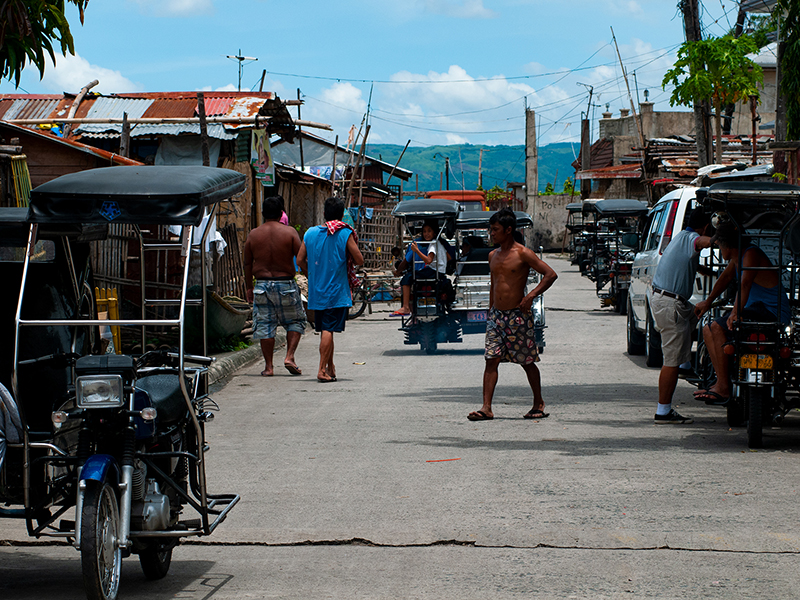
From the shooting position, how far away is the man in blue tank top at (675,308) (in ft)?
29.0

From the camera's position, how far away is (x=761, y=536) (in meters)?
5.30

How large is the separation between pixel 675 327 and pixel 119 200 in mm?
5778

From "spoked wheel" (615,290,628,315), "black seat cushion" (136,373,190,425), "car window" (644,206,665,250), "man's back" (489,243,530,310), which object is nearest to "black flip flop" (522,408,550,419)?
"man's back" (489,243,530,310)

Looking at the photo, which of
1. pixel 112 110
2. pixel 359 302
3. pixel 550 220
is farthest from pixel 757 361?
pixel 550 220

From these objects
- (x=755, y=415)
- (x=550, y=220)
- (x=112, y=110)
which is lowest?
(x=755, y=415)

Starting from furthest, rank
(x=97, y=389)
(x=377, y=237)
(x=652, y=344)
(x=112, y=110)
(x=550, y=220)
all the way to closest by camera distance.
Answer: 1. (x=550, y=220)
2. (x=377, y=237)
3. (x=112, y=110)
4. (x=652, y=344)
5. (x=97, y=389)

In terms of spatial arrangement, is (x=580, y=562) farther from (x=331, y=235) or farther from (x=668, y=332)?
(x=331, y=235)

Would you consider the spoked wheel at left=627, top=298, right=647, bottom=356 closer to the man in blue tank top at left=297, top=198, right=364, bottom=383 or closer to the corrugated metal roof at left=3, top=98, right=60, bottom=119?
the man in blue tank top at left=297, top=198, right=364, bottom=383

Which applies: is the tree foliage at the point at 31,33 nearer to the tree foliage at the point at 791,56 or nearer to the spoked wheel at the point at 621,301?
the tree foliage at the point at 791,56

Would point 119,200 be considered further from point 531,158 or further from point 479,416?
point 531,158

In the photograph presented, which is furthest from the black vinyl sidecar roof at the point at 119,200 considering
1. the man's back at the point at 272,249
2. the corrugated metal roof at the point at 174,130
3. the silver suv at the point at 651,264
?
the corrugated metal roof at the point at 174,130

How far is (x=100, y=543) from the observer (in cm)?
411

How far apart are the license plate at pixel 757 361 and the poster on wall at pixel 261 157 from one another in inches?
463

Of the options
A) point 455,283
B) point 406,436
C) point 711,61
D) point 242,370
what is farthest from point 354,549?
point 711,61
